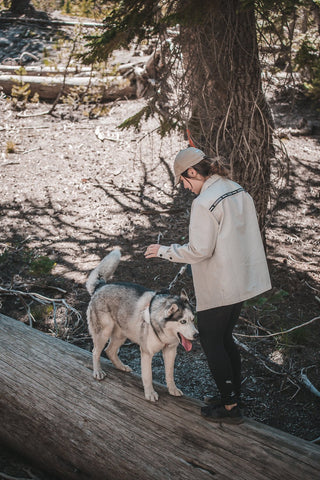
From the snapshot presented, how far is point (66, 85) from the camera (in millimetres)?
12562

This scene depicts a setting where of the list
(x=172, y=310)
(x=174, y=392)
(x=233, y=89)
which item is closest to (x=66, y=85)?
(x=233, y=89)

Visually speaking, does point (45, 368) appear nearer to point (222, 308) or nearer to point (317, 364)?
point (222, 308)

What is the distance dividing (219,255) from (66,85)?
1085 cm

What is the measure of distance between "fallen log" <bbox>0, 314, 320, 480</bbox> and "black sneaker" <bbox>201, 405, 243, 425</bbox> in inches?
2.0

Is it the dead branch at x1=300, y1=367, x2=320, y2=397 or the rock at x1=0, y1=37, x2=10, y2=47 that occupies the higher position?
the rock at x1=0, y1=37, x2=10, y2=47

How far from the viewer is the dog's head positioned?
340cm

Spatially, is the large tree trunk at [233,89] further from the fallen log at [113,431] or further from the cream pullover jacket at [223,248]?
the fallen log at [113,431]

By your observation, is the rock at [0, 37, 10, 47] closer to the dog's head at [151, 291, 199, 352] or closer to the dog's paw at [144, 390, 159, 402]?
the dog's head at [151, 291, 199, 352]

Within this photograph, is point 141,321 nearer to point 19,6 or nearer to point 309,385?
point 309,385

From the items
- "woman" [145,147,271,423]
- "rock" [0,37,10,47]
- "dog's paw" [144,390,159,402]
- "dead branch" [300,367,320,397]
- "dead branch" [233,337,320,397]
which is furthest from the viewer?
"rock" [0,37,10,47]

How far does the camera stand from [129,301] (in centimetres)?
391

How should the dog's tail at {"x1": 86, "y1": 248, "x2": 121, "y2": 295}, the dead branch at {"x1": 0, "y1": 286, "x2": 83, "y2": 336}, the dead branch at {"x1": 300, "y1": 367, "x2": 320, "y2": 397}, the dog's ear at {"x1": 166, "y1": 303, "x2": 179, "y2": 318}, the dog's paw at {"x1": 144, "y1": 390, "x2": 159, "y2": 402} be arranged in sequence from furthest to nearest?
the dead branch at {"x1": 0, "y1": 286, "x2": 83, "y2": 336} < the dead branch at {"x1": 300, "y1": 367, "x2": 320, "y2": 397} < the dog's tail at {"x1": 86, "y1": 248, "x2": 121, "y2": 295} < the dog's paw at {"x1": 144, "y1": 390, "x2": 159, "y2": 402} < the dog's ear at {"x1": 166, "y1": 303, "x2": 179, "y2": 318}

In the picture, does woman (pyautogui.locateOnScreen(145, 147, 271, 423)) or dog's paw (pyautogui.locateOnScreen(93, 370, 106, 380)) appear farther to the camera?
dog's paw (pyautogui.locateOnScreen(93, 370, 106, 380))

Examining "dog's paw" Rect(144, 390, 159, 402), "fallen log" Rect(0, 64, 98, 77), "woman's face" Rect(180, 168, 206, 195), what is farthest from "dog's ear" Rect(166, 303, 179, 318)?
"fallen log" Rect(0, 64, 98, 77)
